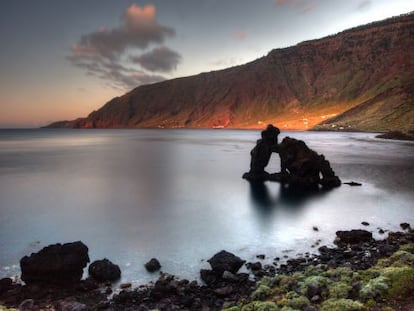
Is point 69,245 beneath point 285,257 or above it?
above

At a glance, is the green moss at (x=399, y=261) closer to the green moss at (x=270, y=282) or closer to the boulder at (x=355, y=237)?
the green moss at (x=270, y=282)

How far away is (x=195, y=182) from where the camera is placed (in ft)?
207

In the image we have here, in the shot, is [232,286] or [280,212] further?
[280,212]

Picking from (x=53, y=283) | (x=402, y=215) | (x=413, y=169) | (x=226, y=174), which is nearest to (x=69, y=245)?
(x=53, y=283)

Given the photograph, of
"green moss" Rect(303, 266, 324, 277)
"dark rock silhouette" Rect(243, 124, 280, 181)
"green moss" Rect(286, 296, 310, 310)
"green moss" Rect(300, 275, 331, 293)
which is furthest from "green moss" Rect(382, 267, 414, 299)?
"dark rock silhouette" Rect(243, 124, 280, 181)

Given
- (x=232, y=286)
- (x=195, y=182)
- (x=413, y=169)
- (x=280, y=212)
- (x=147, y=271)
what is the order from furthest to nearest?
(x=413, y=169)
(x=195, y=182)
(x=280, y=212)
(x=147, y=271)
(x=232, y=286)

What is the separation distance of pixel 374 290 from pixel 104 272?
14051 mm

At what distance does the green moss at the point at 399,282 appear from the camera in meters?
13.9

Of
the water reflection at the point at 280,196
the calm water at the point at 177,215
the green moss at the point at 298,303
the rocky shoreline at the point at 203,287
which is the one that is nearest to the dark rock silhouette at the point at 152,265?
the rocky shoreline at the point at 203,287

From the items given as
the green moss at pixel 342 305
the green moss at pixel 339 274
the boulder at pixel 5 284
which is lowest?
the boulder at pixel 5 284

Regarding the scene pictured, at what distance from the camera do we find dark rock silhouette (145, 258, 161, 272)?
2270 centimetres

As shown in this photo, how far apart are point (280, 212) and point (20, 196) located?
3387 cm

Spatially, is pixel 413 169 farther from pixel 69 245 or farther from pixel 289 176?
pixel 69 245

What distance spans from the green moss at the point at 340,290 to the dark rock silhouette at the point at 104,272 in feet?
38.8
